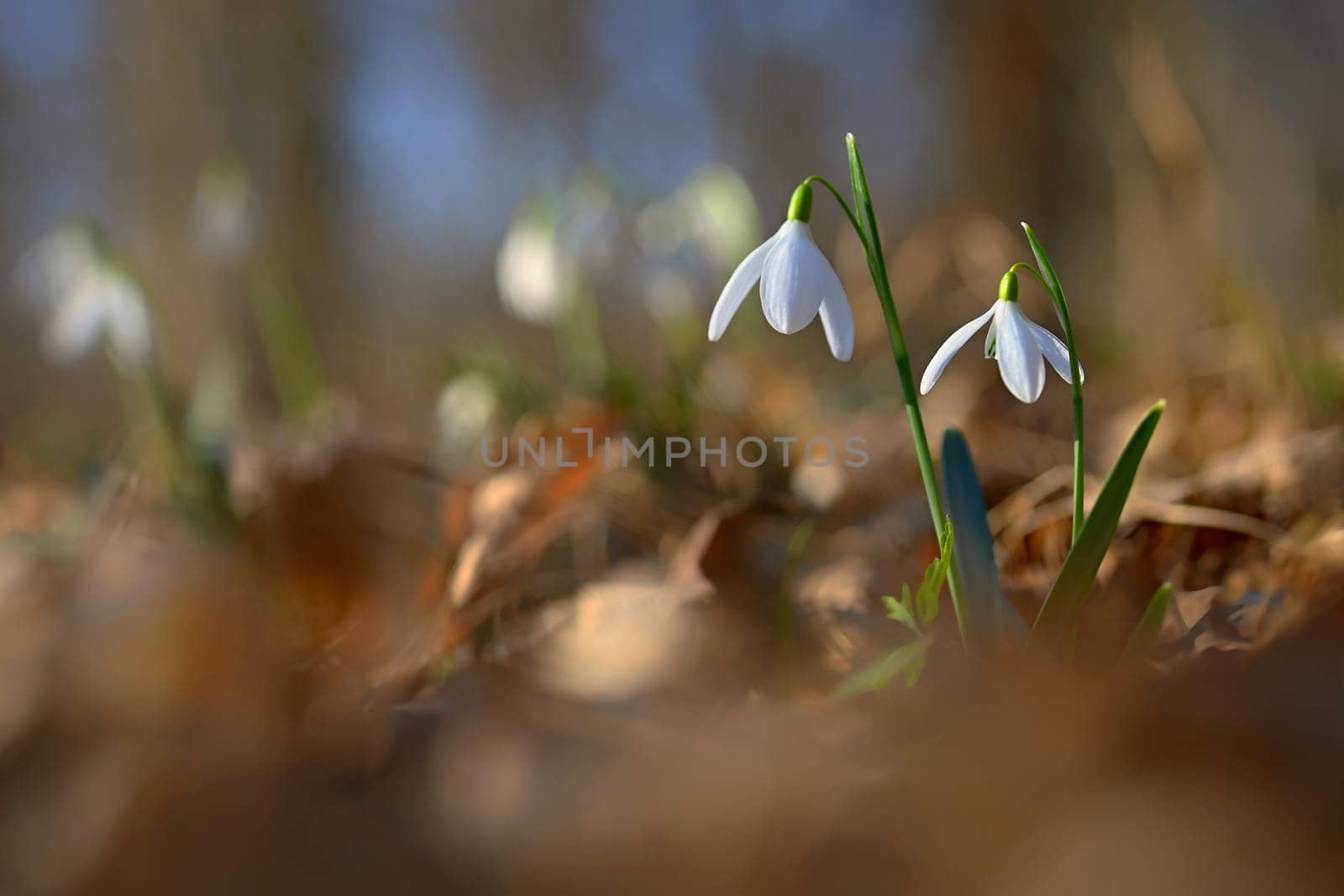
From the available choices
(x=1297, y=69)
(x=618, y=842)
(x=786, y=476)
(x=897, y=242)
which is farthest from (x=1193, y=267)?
(x=897, y=242)

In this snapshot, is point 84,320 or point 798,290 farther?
point 84,320

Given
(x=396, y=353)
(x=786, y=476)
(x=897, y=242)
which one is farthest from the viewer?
(x=396, y=353)

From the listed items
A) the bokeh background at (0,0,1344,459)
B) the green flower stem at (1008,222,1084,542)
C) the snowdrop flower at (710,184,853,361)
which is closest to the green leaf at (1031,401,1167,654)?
the green flower stem at (1008,222,1084,542)

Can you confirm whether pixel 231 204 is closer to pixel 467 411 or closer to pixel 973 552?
pixel 467 411

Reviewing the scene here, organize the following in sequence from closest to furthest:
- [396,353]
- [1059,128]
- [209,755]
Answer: [209,755] < [1059,128] < [396,353]

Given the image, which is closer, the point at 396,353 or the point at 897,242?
the point at 897,242

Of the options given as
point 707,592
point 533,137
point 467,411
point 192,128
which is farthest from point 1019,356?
point 533,137

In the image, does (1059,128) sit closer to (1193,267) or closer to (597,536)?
(1193,267)

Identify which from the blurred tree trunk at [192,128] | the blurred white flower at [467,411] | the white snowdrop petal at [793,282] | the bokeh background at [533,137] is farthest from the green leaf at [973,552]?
the blurred tree trunk at [192,128]
